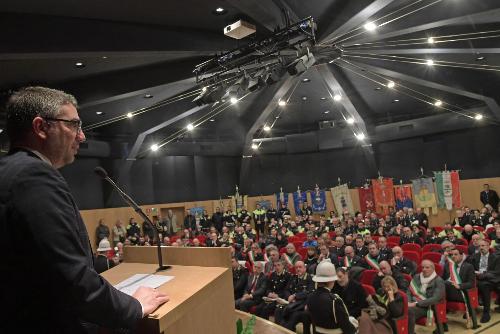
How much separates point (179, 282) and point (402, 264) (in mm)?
6598

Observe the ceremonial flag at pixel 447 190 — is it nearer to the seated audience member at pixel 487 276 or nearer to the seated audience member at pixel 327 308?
the seated audience member at pixel 487 276

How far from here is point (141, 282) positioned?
1693 millimetres

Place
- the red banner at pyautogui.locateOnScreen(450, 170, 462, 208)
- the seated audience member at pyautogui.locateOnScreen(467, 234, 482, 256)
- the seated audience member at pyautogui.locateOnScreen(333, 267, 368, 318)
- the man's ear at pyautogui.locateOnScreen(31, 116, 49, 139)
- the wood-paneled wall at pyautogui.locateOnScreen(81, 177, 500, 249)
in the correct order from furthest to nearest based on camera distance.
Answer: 1. the red banner at pyautogui.locateOnScreen(450, 170, 462, 208)
2. the wood-paneled wall at pyautogui.locateOnScreen(81, 177, 500, 249)
3. the seated audience member at pyautogui.locateOnScreen(467, 234, 482, 256)
4. the seated audience member at pyautogui.locateOnScreen(333, 267, 368, 318)
5. the man's ear at pyautogui.locateOnScreen(31, 116, 49, 139)

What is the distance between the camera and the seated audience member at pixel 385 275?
634 centimetres

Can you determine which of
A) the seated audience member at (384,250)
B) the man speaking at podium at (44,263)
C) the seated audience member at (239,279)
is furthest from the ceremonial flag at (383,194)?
the man speaking at podium at (44,263)

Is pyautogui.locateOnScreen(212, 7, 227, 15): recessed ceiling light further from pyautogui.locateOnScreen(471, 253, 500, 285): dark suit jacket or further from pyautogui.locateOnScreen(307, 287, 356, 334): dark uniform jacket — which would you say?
pyautogui.locateOnScreen(471, 253, 500, 285): dark suit jacket

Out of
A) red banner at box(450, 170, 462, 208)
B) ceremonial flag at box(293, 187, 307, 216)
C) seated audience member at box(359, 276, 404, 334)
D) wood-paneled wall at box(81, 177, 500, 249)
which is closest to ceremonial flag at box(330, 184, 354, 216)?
ceremonial flag at box(293, 187, 307, 216)

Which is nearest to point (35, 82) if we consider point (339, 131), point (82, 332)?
point (82, 332)

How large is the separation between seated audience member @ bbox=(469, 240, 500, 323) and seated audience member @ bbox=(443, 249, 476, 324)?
35 cm

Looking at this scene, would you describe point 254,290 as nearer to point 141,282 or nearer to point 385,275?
point 385,275

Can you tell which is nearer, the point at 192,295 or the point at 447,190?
the point at 192,295

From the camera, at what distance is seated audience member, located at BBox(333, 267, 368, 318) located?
5.55 metres

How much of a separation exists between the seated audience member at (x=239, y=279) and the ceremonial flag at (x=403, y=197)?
11356mm

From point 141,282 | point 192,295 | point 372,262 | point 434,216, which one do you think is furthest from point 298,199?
point 192,295
